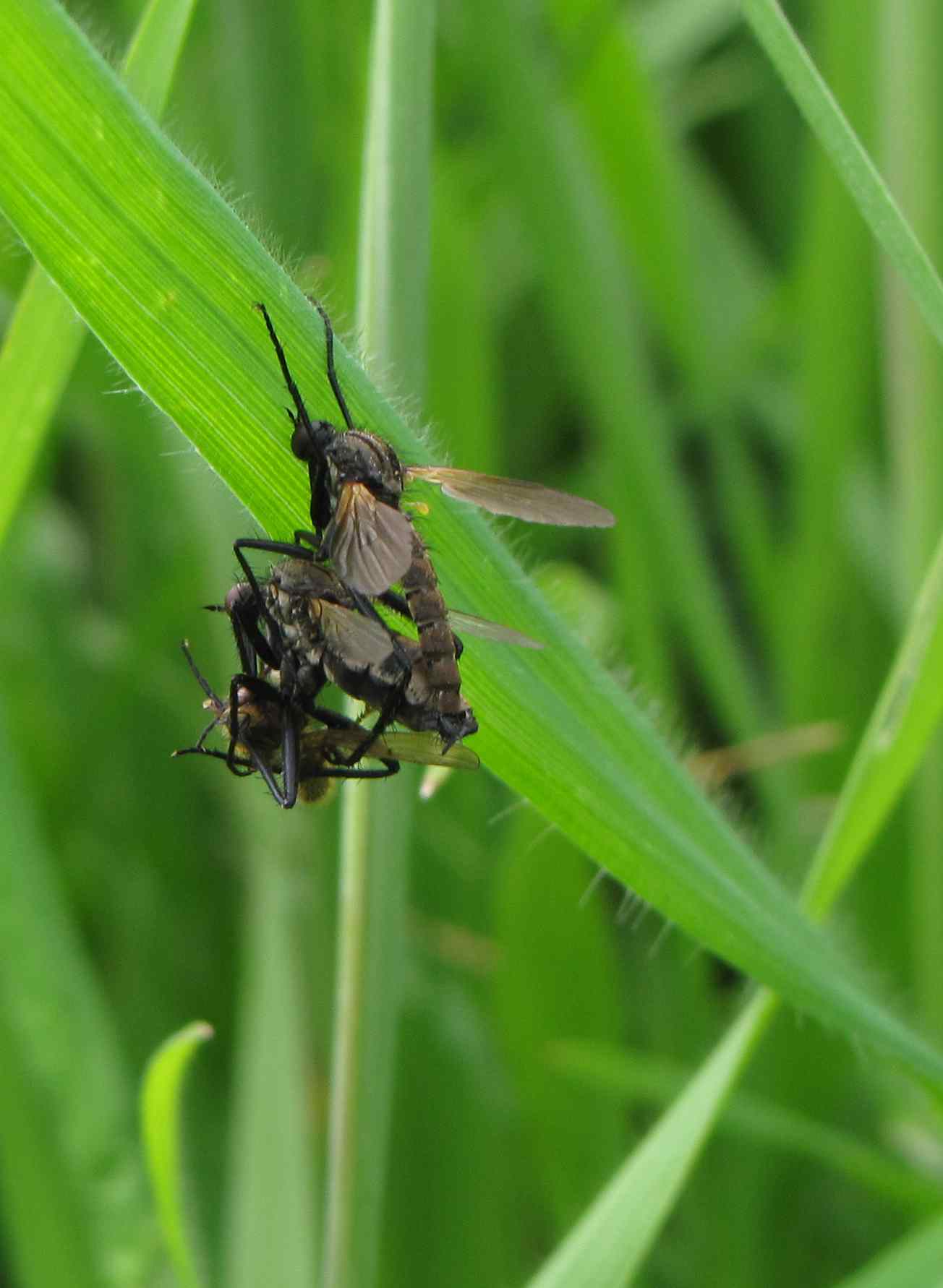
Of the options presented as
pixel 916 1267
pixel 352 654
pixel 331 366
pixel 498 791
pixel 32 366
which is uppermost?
pixel 32 366

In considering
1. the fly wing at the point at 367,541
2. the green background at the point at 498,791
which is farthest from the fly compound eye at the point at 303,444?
the green background at the point at 498,791

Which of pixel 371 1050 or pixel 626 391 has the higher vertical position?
pixel 626 391

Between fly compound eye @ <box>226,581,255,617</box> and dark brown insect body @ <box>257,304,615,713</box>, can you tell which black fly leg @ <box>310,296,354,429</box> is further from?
fly compound eye @ <box>226,581,255,617</box>

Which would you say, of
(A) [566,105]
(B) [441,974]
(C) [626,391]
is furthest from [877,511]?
(B) [441,974]

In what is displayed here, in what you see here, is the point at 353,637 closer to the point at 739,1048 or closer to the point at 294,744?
the point at 294,744

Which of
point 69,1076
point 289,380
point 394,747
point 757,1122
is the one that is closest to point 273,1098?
point 69,1076

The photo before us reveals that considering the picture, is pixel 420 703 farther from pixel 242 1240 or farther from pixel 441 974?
pixel 441 974

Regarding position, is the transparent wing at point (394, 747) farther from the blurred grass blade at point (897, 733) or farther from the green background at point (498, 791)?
the green background at point (498, 791)
